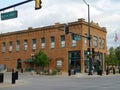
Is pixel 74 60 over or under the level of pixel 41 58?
under

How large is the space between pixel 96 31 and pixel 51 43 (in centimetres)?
995

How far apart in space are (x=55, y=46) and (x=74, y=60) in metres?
5.84

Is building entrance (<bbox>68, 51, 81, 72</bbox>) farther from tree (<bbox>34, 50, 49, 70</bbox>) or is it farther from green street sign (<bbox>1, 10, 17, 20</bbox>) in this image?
green street sign (<bbox>1, 10, 17, 20</bbox>)

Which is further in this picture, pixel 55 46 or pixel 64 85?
pixel 55 46

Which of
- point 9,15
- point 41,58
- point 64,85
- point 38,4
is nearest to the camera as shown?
point 38,4

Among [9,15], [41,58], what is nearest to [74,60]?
[41,58]

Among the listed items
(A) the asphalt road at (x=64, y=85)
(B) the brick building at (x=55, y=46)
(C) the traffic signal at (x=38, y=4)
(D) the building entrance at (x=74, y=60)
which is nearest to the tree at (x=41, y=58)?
(B) the brick building at (x=55, y=46)

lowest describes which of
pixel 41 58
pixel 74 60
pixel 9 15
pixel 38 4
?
pixel 74 60

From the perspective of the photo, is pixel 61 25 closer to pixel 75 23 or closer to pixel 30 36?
pixel 75 23

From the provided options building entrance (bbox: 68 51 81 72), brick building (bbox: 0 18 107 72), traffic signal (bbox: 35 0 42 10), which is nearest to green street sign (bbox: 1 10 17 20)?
traffic signal (bbox: 35 0 42 10)

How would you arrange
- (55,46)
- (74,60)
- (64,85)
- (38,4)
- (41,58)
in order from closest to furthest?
(38,4)
(64,85)
(74,60)
(41,58)
(55,46)

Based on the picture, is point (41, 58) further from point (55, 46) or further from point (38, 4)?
point (38, 4)

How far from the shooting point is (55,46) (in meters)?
71.2

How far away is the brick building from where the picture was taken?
67.2m
